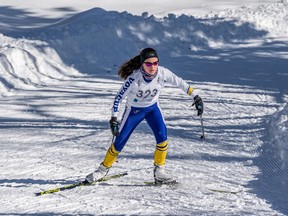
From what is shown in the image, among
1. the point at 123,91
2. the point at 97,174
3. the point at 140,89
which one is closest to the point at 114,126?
the point at 123,91

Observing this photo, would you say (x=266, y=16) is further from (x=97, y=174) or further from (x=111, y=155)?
(x=97, y=174)

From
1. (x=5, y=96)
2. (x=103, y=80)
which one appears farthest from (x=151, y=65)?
(x=103, y=80)

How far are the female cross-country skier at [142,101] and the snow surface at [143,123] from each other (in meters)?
0.35

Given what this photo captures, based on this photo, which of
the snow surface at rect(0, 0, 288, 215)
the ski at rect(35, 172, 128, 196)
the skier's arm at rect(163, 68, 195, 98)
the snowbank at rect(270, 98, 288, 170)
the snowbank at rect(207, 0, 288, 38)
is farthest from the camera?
the snowbank at rect(207, 0, 288, 38)

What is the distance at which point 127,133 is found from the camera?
759cm

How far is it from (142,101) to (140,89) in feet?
0.64

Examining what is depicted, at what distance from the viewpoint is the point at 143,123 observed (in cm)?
1163

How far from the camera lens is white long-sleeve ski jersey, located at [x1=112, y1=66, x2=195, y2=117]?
24.1 feet

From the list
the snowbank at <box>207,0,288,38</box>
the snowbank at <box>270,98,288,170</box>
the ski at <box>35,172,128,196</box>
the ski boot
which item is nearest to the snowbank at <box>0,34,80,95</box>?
the snowbank at <box>270,98,288,170</box>

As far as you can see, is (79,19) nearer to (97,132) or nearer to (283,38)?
(283,38)

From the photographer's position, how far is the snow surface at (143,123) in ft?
23.3

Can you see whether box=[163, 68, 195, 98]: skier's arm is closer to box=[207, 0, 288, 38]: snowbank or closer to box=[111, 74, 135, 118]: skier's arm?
box=[111, 74, 135, 118]: skier's arm

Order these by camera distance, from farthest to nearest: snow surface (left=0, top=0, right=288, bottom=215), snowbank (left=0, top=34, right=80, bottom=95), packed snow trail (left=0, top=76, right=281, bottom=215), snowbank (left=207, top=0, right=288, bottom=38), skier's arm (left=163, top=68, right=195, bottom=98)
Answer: snowbank (left=207, top=0, right=288, bottom=38) → snowbank (left=0, top=34, right=80, bottom=95) → skier's arm (left=163, top=68, right=195, bottom=98) → snow surface (left=0, top=0, right=288, bottom=215) → packed snow trail (left=0, top=76, right=281, bottom=215)

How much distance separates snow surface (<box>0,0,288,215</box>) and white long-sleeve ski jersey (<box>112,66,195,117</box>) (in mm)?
991
